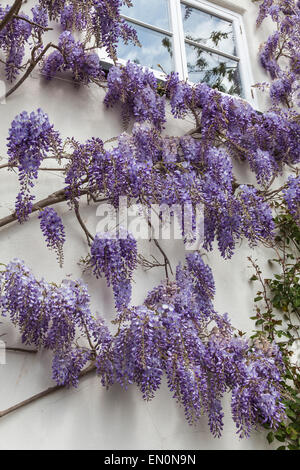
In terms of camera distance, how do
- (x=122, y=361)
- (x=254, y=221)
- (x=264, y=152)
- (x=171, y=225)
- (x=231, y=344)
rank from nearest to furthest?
(x=122, y=361) < (x=231, y=344) < (x=254, y=221) < (x=171, y=225) < (x=264, y=152)

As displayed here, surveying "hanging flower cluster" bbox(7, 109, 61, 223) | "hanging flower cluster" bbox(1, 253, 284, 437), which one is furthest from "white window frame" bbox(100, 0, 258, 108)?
"hanging flower cluster" bbox(1, 253, 284, 437)

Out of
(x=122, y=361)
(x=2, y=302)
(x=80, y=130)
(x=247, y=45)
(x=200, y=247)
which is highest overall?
(x=247, y=45)

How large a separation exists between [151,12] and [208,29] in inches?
18.3

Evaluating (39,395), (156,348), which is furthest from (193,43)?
(39,395)

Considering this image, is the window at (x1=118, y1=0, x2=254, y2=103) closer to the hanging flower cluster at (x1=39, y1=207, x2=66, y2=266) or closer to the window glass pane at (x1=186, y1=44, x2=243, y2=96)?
the window glass pane at (x1=186, y1=44, x2=243, y2=96)

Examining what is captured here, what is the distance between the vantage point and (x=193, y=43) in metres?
3.40

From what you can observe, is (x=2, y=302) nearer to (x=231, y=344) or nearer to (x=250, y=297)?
(x=231, y=344)

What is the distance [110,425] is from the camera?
217cm

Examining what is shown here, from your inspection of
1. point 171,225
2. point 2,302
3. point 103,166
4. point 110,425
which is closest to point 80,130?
point 103,166

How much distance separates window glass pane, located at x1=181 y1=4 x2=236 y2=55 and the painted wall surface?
923 mm

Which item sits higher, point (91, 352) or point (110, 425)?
point (91, 352)

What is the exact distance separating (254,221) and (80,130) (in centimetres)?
104

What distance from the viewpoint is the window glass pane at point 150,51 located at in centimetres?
306

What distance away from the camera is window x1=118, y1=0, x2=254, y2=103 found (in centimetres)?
318
